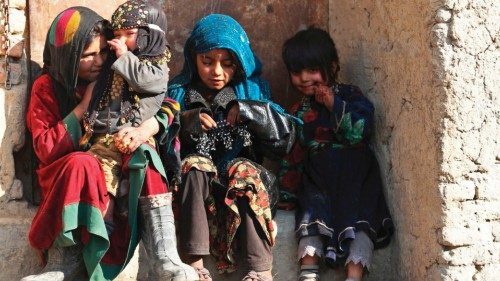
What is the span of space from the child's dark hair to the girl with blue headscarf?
0.19 m

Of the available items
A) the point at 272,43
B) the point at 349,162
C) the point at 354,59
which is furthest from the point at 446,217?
the point at 272,43

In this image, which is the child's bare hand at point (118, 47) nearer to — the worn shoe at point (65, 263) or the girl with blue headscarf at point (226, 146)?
the girl with blue headscarf at point (226, 146)

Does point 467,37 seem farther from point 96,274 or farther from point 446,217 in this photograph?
point 96,274

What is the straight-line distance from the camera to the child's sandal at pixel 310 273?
5230mm

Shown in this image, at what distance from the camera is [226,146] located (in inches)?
211

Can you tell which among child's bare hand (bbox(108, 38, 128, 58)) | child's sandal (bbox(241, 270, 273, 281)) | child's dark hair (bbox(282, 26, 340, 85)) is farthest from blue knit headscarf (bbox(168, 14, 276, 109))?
child's sandal (bbox(241, 270, 273, 281))

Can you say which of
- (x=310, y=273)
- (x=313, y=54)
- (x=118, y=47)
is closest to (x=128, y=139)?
(x=118, y=47)

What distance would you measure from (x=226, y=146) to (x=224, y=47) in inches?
20.5

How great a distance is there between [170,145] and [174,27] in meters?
1.14

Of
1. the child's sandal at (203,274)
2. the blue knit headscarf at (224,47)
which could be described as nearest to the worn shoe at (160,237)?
the child's sandal at (203,274)

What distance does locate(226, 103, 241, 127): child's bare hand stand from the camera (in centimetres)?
535

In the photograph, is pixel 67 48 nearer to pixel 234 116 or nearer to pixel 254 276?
pixel 234 116

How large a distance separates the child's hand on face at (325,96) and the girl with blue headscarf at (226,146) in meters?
0.26

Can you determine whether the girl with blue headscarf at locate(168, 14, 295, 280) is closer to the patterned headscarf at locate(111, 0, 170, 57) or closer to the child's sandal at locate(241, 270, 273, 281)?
the child's sandal at locate(241, 270, 273, 281)
